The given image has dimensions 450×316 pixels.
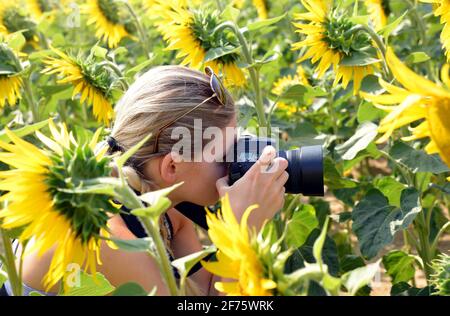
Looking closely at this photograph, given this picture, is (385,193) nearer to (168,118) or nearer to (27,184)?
(168,118)

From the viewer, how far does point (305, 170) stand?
120 centimetres

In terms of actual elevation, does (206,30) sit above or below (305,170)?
above

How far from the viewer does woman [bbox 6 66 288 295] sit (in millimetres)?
1164

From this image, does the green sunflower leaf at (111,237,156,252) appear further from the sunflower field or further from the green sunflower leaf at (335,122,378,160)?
the green sunflower leaf at (335,122,378,160)

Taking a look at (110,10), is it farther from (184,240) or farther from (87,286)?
(87,286)

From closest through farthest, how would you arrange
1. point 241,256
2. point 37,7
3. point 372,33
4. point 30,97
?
point 241,256 → point 372,33 → point 30,97 → point 37,7

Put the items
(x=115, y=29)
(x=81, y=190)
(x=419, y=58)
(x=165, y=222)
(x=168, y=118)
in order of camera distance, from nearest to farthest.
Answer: (x=81, y=190) < (x=168, y=118) < (x=165, y=222) < (x=419, y=58) < (x=115, y=29)

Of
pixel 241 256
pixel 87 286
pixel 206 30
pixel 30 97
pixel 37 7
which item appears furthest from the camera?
pixel 37 7

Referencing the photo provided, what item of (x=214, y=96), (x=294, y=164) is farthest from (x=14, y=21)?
(x=294, y=164)

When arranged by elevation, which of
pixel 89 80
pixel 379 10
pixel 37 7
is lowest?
pixel 89 80

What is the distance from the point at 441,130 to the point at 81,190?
36cm

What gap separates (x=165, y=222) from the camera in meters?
1.39

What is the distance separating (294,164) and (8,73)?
751mm
